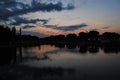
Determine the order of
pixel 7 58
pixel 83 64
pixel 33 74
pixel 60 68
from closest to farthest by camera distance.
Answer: pixel 33 74, pixel 60 68, pixel 83 64, pixel 7 58

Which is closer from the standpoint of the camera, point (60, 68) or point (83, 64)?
point (60, 68)

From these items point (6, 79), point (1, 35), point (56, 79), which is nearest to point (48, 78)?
point (56, 79)

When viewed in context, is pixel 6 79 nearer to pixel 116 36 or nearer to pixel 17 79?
pixel 17 79

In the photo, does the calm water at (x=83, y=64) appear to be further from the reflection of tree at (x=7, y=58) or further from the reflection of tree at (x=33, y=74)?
the reflection of tree at (x=7, y=58)

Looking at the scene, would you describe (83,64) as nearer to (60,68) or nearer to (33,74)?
(60,68)

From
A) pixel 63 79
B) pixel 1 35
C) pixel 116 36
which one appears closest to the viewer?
pixel 63 79

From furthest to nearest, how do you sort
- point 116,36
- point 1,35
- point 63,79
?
point 116,36, point 1,35, point 63,79

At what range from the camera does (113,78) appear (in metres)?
19.0

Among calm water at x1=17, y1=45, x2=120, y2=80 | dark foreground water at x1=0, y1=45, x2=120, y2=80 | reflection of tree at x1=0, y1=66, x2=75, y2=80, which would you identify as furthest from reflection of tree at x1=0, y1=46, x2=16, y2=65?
reflection of tree at x1=0, y1=66, x2=75, y2=80

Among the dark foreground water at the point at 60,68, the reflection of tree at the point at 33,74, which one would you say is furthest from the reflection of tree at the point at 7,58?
the reflection of tree at the point at 33,74

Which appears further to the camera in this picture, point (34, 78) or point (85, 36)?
point (85, 36)

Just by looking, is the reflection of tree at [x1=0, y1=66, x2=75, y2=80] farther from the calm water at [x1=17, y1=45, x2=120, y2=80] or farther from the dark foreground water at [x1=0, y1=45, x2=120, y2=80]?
the calm water at [x1=17, y1=45, x2=120, y2=80]

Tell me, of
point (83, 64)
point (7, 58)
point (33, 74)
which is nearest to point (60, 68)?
point (83, 64)

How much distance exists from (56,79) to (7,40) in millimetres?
→ 84018
